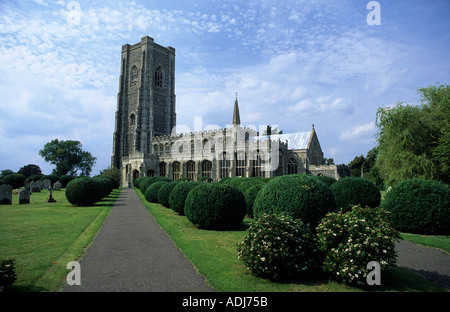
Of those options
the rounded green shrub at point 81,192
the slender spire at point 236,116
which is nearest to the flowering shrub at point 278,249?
the rounded green shrub at point 81,192

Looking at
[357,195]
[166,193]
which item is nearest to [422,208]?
[357,195]

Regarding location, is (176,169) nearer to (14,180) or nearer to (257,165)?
(257,165)

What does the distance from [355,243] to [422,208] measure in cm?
766

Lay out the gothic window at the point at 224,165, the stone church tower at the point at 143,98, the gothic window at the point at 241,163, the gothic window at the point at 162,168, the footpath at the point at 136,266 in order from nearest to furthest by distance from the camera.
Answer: the footpath at the point at 136,266, the gothic window at the point at 241,163, the gothic window at the point at 224,165, the gothic window at the point at 162,168, the stone church tower at the point at 143,98

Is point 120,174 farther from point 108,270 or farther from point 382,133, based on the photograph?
point 108,270

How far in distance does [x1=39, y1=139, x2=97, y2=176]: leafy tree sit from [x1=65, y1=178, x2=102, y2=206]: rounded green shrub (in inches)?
2307

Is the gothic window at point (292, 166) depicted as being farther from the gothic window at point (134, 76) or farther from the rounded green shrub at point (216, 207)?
the gothic window at point (134, 76)

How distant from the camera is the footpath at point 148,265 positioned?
16.6 feet

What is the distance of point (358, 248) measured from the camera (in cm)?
506

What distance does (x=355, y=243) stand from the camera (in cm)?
515

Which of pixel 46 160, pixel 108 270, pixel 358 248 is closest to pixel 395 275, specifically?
pixel 358 248

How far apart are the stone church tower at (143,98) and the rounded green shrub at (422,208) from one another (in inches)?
2058

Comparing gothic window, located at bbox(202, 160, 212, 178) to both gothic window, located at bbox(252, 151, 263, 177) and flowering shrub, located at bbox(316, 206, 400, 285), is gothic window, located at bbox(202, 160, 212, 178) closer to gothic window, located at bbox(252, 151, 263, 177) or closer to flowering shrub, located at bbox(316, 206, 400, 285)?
gothic window, located at bbox(252, 151, 263, 177)

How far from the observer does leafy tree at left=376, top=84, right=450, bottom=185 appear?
1602 centimetres
